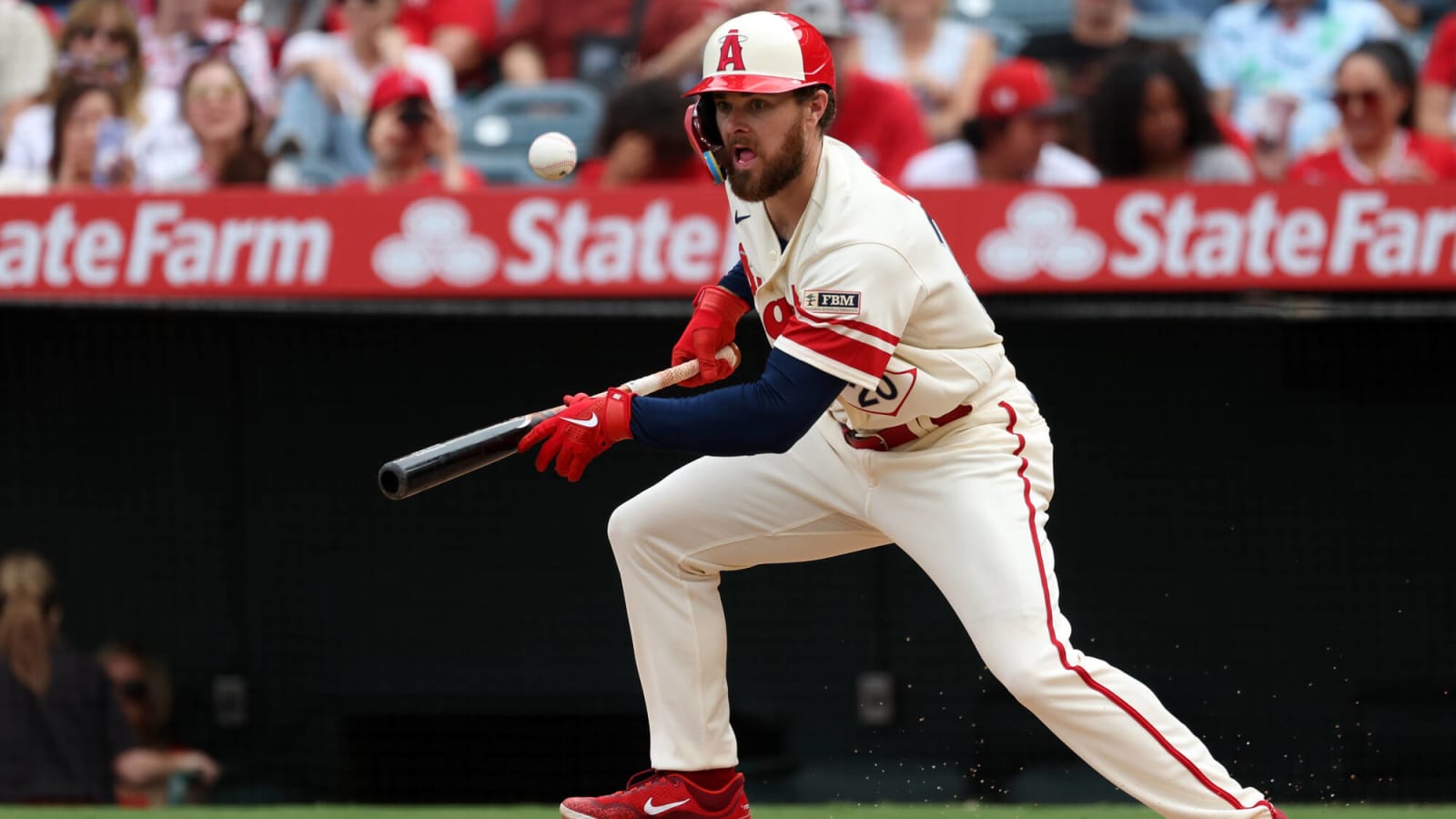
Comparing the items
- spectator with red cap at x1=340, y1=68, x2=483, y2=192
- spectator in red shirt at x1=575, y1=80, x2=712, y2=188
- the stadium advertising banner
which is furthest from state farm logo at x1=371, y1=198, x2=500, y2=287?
spectator with red cap at x1=340, y1=68, x2=483, y2=192

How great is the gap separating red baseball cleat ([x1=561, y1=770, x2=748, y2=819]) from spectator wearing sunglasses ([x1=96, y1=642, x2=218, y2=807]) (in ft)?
8.20

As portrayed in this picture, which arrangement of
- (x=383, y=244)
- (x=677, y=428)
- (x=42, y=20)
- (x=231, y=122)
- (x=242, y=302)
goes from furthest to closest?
(x=42, y=20) < (x=231, y=122) < (x=242, y=302) < (x=383, y=244) < (x=677, y=428)

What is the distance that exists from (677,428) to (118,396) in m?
3.34

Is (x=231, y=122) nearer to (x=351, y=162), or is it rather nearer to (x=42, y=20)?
(x=351, y=162)

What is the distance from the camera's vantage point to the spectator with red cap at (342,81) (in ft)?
21.3

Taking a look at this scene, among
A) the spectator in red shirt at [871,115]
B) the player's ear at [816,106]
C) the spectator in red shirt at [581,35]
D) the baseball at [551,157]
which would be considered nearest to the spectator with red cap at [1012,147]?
the spectator in red shirt at [871,115]

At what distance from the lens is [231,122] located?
20.6ft

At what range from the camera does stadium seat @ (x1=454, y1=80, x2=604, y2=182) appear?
6.57m

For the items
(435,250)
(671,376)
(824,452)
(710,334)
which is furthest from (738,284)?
(435,250)

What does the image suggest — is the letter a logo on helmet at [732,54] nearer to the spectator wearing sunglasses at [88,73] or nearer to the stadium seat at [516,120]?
the stadium seat at [516,120]

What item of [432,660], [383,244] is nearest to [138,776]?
[432,660]

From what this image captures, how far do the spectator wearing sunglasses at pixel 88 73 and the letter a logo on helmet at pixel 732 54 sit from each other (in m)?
3.80

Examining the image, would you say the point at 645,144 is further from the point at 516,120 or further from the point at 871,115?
the point at 516,120

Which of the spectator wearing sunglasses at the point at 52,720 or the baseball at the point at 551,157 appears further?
the spectator wearing sunglasses at the point at 52,720
